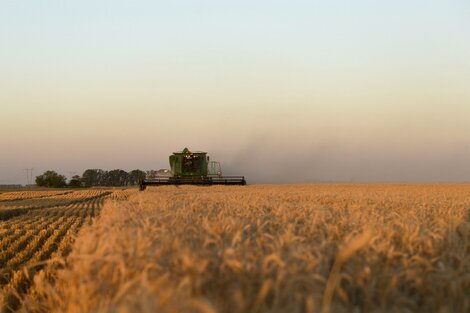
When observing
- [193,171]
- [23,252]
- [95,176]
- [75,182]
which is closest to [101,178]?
[95,176]

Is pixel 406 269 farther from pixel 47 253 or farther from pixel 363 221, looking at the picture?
pixel 47 253

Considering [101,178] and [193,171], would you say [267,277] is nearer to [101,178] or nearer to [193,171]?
[193,171]

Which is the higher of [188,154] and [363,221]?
[188,154]

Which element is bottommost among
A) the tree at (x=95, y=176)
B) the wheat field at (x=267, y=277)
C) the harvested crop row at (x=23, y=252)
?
the harvested crop row at (x=23, y=252)

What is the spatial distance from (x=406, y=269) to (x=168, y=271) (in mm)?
1610

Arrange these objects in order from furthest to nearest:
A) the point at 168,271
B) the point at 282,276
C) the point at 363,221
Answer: the point at 363,221, the point at 168,271, the point at 282,276

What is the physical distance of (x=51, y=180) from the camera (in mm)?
139000

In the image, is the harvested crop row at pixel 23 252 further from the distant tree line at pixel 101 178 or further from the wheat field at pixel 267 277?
the distant tree line at pixel 101 178

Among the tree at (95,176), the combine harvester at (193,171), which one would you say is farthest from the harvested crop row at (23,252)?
the tree at (95,176)

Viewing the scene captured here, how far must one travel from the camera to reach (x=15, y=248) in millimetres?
15312

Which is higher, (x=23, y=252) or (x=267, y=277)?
(x=267, y=277)

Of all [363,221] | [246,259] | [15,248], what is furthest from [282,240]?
[15,248]

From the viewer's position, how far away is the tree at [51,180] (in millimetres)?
137000

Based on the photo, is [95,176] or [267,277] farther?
[95,176]
